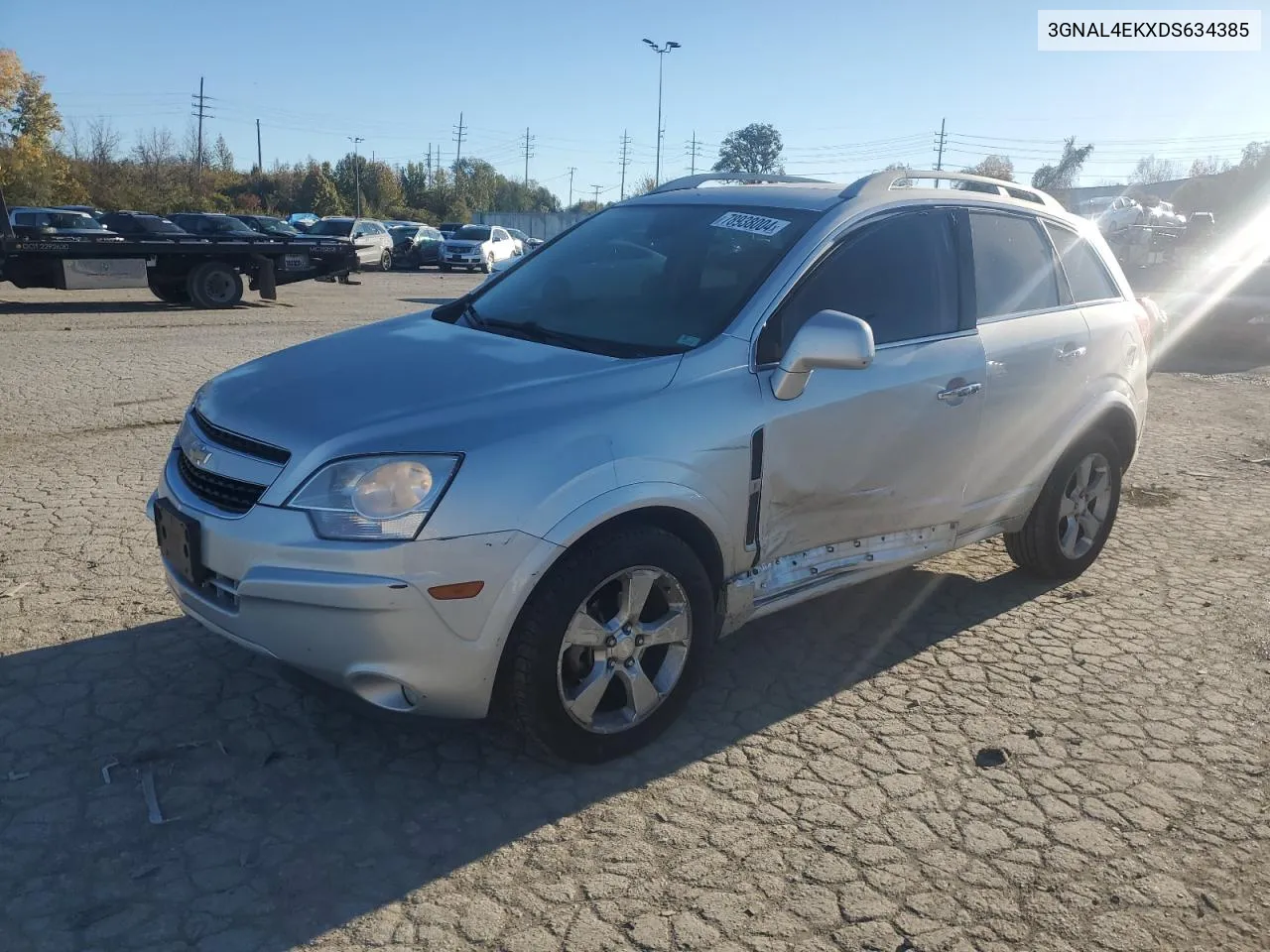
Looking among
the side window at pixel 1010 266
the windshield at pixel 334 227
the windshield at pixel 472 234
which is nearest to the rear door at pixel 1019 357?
the side window at pixel 1010 266

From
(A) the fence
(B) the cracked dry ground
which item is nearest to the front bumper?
(B) the cracked dry ground

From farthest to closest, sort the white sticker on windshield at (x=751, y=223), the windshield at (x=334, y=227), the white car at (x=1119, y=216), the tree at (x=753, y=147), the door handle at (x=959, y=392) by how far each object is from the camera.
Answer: the tree at (x=753, y=147) < the white car at (x=1119, y=216) < the windshield at (x=334, y=227) < the door handle at (x=959, y=392) < the white sticker on windshield at (x=751, y=223)

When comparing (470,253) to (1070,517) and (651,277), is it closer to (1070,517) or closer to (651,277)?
(1070,517)

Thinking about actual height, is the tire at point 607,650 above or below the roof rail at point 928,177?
below

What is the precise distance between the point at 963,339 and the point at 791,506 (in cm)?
114

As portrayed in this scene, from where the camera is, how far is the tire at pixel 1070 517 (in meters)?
4.83

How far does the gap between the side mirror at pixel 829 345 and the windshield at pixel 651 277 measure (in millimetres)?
286

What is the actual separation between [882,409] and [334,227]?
99.1 feet

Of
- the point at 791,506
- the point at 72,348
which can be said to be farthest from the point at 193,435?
the point at 72,348

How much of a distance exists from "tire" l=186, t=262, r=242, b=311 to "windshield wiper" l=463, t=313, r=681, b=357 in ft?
45.6

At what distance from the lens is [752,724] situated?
3.58m

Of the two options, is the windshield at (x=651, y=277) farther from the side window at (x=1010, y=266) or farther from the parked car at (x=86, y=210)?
the parked car at (x=86, y=210)

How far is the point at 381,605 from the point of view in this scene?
9.09 feet

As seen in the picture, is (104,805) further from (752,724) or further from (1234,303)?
(1234,303)
